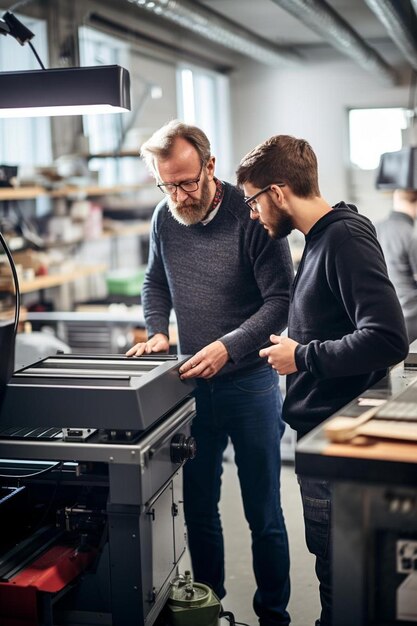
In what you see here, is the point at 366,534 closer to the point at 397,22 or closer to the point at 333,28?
the point at 397,22

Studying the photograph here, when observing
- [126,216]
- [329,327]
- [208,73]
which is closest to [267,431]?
[329,327]

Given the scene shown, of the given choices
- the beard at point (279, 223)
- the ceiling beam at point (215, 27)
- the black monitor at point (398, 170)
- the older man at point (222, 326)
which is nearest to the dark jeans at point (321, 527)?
the older man at point (222, 326)

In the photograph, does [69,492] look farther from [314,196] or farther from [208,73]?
[208,73]

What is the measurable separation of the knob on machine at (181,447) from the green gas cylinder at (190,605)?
1.14 ft

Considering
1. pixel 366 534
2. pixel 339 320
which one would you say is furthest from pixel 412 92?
pixel 366 534

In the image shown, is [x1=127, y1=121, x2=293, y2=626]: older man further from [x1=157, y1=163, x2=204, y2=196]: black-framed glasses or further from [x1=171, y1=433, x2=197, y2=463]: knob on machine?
[x1=171, y1=433, x2=197, y2=463]: knob on machine

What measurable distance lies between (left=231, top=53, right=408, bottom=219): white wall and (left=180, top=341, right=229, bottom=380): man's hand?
262 inches

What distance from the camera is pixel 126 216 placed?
641 cm

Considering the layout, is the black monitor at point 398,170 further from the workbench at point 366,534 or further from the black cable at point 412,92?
the workbench at point 366,534

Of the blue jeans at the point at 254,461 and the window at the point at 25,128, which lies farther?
the window at the point at 25,128

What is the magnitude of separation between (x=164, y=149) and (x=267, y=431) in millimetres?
872

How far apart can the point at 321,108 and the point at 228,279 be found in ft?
22.6

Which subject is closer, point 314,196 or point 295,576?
point 314,196

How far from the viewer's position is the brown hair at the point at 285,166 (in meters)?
1.93
